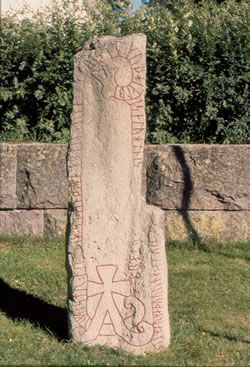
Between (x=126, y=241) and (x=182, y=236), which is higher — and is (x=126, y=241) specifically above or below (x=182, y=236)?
above

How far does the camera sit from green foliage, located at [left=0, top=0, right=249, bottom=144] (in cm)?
741

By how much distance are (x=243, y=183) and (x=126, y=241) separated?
3045 millimetres

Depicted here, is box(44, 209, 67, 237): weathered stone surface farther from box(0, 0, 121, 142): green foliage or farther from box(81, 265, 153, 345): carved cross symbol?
box(81, 265, 153, 345): carved cross symbol

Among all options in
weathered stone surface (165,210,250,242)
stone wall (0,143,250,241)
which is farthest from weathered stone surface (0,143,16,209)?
weathered stone surface (165,210,250,242)

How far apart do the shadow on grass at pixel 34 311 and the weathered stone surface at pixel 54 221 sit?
1601 mm

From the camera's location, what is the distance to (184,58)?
24.6 feet

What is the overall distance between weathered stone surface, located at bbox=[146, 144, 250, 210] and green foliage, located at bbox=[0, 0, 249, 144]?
2.75 feet

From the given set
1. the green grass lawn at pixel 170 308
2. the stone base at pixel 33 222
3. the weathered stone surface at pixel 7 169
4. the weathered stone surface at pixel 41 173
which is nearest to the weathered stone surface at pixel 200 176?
the green grass lawn at pixel 170 308

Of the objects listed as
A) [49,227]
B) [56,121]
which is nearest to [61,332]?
[49,227]

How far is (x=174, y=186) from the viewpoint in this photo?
22.0 ft

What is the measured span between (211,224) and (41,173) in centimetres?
212

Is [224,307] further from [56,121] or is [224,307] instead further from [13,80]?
[13,80]

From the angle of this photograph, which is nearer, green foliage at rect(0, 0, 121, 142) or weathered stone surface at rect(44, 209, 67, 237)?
weathered stone surface at rect(44, 209, 67, 237)

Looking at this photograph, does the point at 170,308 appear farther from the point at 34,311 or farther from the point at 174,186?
the point at 174,186
